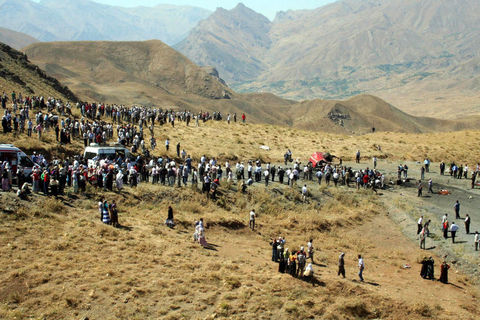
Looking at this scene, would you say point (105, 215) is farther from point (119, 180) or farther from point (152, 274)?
point (152, 274)

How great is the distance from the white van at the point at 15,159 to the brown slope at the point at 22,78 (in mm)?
31355

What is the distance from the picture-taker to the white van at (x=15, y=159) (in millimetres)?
24461

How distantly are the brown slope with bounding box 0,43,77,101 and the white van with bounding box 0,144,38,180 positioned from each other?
31355 millimetres

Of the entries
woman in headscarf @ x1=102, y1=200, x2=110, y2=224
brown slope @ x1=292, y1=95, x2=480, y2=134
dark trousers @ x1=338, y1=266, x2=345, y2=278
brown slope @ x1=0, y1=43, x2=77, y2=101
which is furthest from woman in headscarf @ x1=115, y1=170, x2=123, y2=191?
brown slope @ x1=292, y1=95, x2=480, y2=134

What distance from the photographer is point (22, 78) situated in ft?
200

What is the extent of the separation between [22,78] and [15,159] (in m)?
42.1

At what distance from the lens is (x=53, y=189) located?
23.7 metres

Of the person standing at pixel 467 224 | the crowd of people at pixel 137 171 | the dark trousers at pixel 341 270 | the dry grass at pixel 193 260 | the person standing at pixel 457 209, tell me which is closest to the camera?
the dry grass at pixel 193 260

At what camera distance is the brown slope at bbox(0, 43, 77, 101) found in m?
55.5

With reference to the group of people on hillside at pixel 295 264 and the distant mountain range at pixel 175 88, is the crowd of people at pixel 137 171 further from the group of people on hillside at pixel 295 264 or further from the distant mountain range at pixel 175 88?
the distant mountain range at pixel 175 88

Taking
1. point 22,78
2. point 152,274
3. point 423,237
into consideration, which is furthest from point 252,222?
point 22,78

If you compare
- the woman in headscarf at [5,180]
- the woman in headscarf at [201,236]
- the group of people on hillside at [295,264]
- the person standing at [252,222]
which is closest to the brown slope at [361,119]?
the person standing at [252,222]

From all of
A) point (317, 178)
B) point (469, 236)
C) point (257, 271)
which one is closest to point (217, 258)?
point (257, 271)

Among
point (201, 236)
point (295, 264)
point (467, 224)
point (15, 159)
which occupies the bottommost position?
point (295, 264)
